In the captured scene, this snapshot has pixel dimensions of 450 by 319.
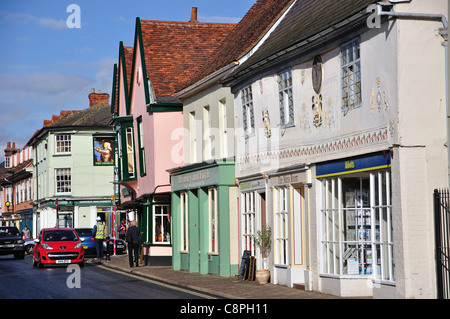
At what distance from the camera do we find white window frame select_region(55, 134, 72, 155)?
6656 cm

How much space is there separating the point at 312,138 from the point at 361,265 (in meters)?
3.61

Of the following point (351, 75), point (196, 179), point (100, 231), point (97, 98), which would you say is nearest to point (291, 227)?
point (351, 75)

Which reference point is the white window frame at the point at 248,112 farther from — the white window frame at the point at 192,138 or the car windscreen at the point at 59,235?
the car windscreen at the point at 59,235

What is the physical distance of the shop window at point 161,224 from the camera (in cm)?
3403

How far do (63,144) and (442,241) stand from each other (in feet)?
180

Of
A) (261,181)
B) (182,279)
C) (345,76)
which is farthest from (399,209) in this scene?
(182,279)

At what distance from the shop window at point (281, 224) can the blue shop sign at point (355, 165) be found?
2.48 metres

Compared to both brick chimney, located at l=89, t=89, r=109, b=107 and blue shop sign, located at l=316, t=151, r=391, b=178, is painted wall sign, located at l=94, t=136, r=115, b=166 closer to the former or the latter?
brick chimney, located at l=89, t=89, r=109, b=107

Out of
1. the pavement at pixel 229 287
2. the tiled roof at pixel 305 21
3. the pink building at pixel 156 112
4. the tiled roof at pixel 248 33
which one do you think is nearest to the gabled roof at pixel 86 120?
the pink building at pixel 156 112

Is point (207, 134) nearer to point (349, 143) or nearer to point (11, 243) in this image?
point (349, 143)

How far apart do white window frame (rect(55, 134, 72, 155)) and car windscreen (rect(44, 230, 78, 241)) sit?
34146 mm

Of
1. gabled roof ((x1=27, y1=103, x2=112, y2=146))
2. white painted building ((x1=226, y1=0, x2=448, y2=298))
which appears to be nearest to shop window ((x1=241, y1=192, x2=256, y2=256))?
white painted building ((x1=226, y1=0, x2=448, y2=298))

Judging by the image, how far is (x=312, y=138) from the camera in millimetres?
19719
